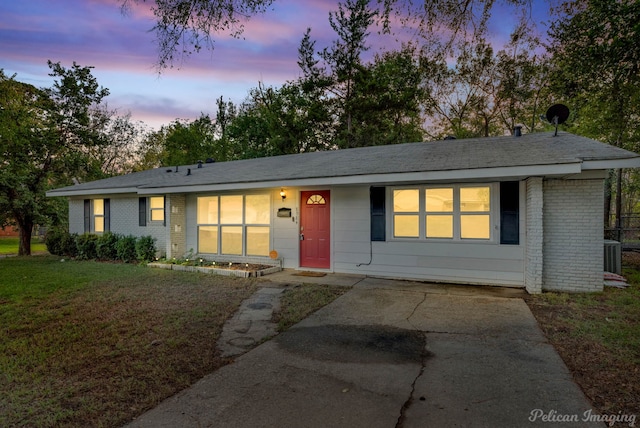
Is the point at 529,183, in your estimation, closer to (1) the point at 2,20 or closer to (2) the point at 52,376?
(2) the point at 52,376

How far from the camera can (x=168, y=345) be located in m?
4.14

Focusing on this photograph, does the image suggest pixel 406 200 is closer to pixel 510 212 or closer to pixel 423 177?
pixel 423 177

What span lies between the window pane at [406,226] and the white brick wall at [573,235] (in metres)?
2.49

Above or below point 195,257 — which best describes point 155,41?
above

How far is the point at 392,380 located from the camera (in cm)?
327

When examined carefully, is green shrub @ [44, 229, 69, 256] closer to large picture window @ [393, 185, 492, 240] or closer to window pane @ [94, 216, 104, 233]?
window pane @ [94, 216, 104, 233]

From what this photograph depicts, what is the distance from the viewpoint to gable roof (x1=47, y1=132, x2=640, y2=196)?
20.3ft

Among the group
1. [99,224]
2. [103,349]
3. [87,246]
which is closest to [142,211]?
[87,246]

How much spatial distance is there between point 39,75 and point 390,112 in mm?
16957

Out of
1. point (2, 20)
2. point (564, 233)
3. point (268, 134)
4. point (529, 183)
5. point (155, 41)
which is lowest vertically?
point (564, 233)

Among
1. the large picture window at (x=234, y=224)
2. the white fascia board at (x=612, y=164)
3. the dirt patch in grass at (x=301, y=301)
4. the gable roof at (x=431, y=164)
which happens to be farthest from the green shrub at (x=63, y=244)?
the white fascia board at (x=612, y=164)

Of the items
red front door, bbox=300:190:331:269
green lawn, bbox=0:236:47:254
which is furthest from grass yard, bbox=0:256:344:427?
green lawn, bbox=0:236:47:254

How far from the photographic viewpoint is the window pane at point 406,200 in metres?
8.06

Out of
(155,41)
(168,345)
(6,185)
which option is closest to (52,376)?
(168,345)
